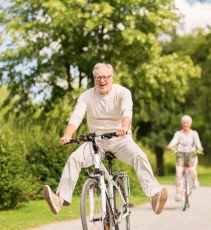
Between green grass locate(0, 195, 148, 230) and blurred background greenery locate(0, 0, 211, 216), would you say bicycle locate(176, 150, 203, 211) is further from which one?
blurred background greenery locate(0, 0, 211, 216)

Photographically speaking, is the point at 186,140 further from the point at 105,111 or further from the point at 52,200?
the point at 52,200

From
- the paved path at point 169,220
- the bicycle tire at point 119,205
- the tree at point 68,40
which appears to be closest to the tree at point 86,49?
the tree at point 68,40

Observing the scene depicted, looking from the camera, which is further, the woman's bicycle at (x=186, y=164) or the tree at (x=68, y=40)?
the tree at (x=68, y=40)

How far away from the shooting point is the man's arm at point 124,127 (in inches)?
172

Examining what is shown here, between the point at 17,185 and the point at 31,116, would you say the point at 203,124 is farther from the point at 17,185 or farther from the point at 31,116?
the point at 17,185

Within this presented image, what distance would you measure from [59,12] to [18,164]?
7.94 m

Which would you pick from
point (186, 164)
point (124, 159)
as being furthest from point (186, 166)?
point (124, 159)

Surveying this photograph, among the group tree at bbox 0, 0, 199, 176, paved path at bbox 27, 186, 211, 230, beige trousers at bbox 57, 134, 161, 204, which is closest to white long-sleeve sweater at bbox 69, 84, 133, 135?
beige trousers at bbox 57, 134, 161, 204

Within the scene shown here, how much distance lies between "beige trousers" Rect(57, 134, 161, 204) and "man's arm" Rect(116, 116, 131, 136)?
1.28 feet

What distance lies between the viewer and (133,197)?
11.9 metres

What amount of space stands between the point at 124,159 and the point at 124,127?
595mm

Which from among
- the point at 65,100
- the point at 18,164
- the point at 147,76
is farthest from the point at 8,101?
the point at 18,164

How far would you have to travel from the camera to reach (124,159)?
4.96 m

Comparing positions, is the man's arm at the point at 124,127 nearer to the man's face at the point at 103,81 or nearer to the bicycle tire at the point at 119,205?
the man's face at the point at 103,81
